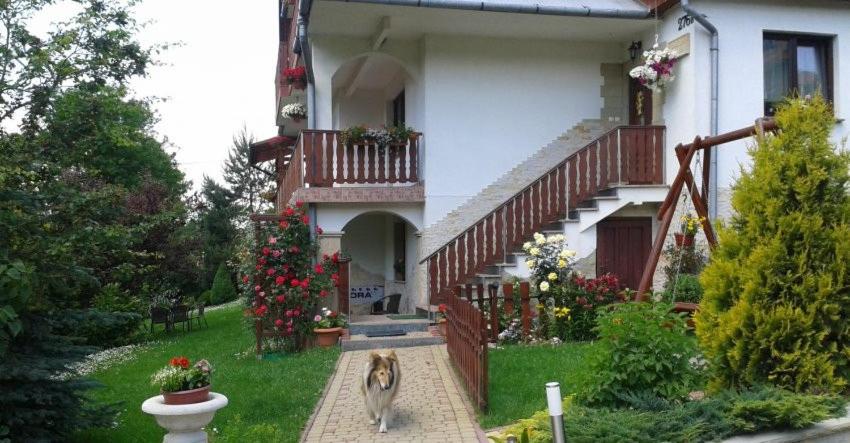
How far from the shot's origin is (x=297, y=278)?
10477 millimetres

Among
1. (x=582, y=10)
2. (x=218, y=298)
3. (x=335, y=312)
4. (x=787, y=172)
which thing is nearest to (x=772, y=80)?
(x=582, y=10)

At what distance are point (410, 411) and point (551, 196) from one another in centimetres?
540

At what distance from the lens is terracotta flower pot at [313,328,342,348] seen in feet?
33.2

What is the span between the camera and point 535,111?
1227cm

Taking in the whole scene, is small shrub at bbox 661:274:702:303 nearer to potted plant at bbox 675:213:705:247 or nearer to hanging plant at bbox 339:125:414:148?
potted plant at bbox 675:213:705:247

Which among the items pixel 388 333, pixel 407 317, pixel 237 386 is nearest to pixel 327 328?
pixel 388 333

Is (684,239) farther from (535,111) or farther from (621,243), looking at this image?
(535,111)

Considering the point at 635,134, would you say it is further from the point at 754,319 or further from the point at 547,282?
the point at 754,319

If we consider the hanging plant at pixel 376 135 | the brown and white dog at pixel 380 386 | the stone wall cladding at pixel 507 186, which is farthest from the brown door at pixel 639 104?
the brown and white dog at pixel 380 386

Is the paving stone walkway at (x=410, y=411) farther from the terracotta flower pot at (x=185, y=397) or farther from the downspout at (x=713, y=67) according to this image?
the downspout at (x=713, y=67)

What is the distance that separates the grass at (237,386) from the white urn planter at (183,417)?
462 mm

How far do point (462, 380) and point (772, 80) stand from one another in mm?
7601

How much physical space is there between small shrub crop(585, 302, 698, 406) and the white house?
5.83 m

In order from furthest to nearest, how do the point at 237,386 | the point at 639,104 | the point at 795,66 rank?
the point at 639,104 < the point at 795,66 < the point at 237,386
